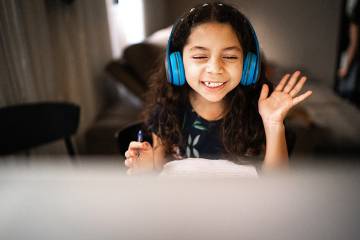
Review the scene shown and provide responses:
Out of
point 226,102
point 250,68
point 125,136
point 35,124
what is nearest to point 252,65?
point 250,68

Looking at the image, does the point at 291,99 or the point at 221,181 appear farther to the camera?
the point at 291,99

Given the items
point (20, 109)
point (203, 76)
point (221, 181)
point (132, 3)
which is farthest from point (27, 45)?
point (221, 181)

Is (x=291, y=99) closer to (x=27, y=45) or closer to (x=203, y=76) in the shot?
(x=203, y=76)

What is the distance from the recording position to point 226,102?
44cm

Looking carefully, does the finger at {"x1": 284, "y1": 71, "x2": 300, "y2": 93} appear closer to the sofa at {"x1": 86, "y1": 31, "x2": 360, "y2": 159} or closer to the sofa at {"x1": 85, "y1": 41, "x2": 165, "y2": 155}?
the sofa at {"x1": 86, "y1": 31, "x2": 360, "y2": 159}

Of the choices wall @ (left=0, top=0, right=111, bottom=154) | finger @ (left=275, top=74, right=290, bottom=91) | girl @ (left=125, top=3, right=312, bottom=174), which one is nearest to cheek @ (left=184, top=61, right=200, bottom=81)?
girl @ (left=125, top=3, right=312, bottom=174)

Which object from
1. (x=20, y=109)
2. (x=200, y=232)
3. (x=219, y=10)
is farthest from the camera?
(x=20, y=109)

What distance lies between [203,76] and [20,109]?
1.81 feet

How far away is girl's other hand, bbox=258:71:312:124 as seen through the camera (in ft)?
1.17

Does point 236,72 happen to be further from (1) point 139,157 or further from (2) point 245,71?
(1) point 139,157

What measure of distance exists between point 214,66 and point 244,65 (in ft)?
0.12

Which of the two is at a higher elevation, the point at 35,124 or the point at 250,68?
the point at 250,68

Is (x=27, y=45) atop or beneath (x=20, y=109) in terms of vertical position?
atop

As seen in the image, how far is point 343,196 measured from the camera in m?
0.25
